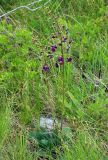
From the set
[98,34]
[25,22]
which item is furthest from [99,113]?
[25,22]

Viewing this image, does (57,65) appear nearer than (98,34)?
Yes

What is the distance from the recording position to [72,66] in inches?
133

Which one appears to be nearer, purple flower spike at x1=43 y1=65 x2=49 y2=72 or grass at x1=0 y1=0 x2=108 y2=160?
grass at x1=0 y1=0 x2=108 y2=160

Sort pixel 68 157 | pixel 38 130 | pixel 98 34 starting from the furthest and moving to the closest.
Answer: pixel 98 34 → pixel 38 130 → pixel 68 157

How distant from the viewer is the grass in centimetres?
263

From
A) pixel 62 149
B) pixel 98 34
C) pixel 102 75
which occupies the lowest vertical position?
pixel 62 149

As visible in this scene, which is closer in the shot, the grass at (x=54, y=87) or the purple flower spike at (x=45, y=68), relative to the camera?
the grass at (x=54, y=87)

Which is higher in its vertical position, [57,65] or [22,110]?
[57,65]

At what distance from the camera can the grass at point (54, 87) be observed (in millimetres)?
2631

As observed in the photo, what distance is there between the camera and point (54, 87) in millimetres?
3188

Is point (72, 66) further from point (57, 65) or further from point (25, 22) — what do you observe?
point (25, 22)

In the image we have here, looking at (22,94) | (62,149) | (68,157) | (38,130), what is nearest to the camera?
(68,157)

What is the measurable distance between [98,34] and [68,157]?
5.16 ft

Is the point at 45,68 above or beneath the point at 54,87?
above
